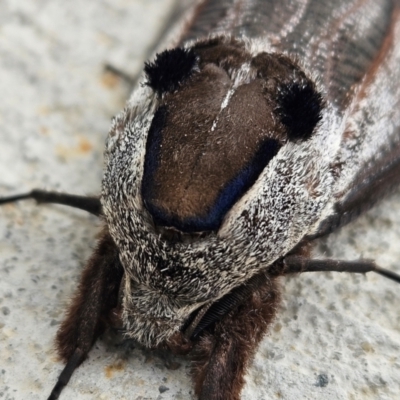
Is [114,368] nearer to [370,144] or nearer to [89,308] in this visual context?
[89,308]

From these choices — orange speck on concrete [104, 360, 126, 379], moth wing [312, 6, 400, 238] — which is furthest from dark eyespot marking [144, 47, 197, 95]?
orange speck on concrete [104, 360, 126, 379]

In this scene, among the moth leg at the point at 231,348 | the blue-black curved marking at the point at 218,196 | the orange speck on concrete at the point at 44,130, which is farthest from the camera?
the orange speck on concrete at the point at 44,130

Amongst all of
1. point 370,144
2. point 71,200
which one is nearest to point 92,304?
point 71,200

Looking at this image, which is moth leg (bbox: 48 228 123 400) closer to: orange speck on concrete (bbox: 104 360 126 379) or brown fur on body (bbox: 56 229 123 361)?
brown fur on body (bbox: 56 229 123 361)

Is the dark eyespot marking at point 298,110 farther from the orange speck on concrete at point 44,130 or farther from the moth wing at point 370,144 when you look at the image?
the orange speck on concrete at point 44,130

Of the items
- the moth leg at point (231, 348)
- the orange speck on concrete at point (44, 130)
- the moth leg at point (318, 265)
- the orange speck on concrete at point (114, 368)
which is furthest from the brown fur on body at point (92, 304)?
the orange speck on concrete at point (44, 130)

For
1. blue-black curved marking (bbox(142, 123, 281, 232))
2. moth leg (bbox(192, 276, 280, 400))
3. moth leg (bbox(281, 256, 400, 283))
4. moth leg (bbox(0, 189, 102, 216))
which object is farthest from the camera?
moth leg (bbox(0, 189, 102, 216))

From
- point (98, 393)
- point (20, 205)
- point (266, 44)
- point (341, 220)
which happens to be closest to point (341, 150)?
point (341, 220)
